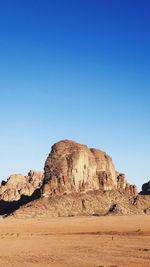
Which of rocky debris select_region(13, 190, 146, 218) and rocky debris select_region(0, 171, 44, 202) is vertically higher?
rocky debris select_region(0, 171, 44, 202)

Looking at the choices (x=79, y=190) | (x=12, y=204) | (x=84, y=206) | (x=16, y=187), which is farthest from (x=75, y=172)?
(x=16, y=187)

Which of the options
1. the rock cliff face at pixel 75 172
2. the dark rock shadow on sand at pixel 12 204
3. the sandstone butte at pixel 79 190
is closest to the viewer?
the sandstone butte at pixel 79 190

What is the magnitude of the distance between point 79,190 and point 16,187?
54100mm

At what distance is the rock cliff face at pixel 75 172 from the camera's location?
135375mm

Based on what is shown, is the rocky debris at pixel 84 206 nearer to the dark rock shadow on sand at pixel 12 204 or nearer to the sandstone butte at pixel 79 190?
the sandstone butte at pixel 79 190

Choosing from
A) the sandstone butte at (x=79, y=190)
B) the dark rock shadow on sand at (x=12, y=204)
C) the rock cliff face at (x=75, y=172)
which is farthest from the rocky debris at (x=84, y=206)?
the dark rock shadow on sand at (x=12, y=204)

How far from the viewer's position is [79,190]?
137000 millimetres

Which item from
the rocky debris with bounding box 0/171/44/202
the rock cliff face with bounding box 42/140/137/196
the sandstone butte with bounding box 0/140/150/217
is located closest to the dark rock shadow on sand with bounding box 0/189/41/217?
the sandstone butte with bounding box 0/140/150/217

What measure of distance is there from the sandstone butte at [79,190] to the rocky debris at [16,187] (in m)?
9.88

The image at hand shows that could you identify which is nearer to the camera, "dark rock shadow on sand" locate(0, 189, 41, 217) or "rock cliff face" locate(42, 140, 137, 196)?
"rock cliff face" locate(42, 140, 137, 196)

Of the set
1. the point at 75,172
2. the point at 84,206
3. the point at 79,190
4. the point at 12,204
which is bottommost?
the point at 84,206

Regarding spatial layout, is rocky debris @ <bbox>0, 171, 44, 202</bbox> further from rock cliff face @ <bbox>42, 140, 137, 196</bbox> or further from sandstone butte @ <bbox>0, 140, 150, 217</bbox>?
rock cliff face @ <bbox>42, 140, 137, 196</bbox>

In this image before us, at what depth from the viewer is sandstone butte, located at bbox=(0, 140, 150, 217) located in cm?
12081

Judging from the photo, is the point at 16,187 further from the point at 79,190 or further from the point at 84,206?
the point at 84,206
